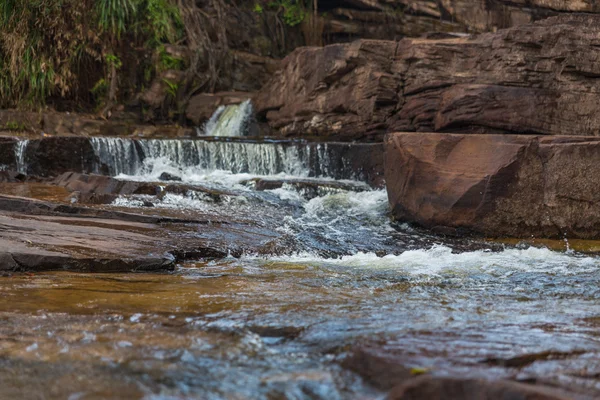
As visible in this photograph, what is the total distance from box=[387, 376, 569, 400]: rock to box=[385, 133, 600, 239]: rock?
5.10 metres

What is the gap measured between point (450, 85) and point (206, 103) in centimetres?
579

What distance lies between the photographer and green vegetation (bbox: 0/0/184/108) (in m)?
13.5

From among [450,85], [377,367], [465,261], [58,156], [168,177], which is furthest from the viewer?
[450,85]

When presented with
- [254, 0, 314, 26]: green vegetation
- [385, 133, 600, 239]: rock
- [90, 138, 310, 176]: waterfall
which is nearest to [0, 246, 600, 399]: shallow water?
[385, 133, 600, 239]: rock

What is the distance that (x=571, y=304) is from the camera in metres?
4.24

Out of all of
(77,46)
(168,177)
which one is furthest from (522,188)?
(77,46)

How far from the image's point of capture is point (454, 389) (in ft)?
7.47

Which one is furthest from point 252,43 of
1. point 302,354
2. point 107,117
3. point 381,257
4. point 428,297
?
point 302,354

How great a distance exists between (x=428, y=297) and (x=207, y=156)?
730 cm

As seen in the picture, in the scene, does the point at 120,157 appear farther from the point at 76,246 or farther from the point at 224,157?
the point at 76,246

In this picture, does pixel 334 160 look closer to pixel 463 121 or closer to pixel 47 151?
pixel 463 121

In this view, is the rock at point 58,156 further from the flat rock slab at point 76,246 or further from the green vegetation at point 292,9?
the green vegetation at point 292,9

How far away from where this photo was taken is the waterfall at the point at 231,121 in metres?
14.1

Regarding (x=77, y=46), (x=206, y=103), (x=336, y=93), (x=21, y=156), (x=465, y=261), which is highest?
(x=77, y=46)
